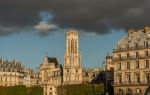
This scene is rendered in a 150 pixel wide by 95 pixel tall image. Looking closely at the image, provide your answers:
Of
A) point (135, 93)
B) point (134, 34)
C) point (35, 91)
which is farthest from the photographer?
point (35, 91)

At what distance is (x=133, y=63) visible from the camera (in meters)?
116

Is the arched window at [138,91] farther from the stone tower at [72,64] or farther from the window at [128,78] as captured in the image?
the stone tower at [72,64]

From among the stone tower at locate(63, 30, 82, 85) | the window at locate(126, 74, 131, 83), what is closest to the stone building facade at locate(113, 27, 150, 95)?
the window at locate(126, 74, 131, 83)

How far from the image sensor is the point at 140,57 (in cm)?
11488

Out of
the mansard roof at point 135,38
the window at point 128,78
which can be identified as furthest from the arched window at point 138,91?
the mansard roof at point 135,38

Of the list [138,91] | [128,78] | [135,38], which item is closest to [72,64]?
[135,38]

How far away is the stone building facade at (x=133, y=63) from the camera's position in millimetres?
113438

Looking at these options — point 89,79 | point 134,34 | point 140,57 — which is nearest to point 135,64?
point 140,57

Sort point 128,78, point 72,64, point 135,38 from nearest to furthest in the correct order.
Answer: point 128,78
point 135,38
point 72,64

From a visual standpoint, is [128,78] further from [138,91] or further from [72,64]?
[72,64]

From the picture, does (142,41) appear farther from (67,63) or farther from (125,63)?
(67,63)

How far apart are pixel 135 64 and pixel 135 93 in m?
7.55

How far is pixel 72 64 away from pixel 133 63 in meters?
77.8

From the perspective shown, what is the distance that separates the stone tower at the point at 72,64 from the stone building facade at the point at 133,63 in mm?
68312
